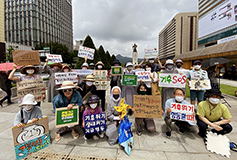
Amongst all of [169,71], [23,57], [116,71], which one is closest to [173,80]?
[169,71]

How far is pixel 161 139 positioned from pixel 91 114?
1.99m

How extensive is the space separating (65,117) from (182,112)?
2.96 metres

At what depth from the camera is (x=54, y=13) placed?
6381 centimetres

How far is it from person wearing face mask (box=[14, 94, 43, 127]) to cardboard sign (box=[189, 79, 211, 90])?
5130mm

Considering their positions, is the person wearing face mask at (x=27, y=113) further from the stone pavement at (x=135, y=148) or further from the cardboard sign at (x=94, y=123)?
the cardboard sign at (x=94, y=123)

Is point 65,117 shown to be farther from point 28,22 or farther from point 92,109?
point 28,22

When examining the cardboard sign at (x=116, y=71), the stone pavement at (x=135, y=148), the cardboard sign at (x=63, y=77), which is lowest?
the stone pavement at (x=135, y=148)

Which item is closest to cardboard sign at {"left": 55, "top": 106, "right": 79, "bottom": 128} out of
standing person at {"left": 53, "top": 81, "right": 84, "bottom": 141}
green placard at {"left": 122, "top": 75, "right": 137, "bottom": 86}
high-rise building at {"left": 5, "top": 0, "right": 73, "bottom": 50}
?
standing person at {"left": 53, "top": 81, "right": 84, "bottom": 141}

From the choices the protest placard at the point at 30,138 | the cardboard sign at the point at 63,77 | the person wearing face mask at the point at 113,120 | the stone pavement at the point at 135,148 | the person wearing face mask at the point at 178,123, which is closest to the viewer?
the protest placard at the point at 30,138

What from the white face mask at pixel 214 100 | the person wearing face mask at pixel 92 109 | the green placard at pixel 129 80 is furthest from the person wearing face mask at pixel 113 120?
the white face mask at pixel 214 100

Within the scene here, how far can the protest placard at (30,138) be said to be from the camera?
233cm

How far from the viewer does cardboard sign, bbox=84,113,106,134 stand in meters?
2.79

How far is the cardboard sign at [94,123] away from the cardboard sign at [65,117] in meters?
0.32

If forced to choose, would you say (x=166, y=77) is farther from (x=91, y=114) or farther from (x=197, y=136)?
(x=91, y=114)
